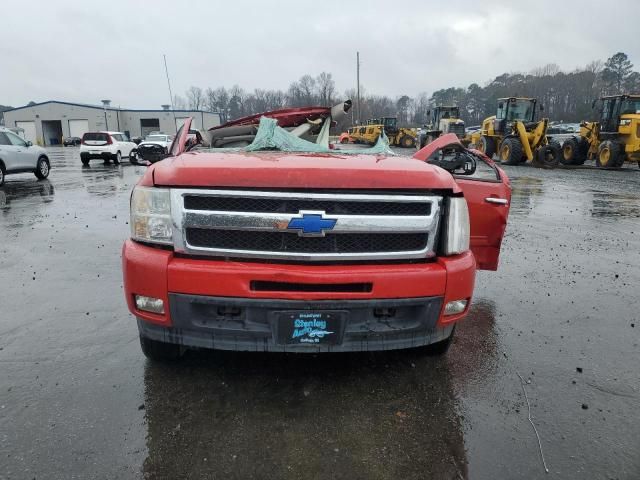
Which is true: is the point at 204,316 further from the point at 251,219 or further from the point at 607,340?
the point at 607,340

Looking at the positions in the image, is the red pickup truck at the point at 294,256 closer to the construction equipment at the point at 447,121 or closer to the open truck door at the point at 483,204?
the open truck door at the point at 483,204

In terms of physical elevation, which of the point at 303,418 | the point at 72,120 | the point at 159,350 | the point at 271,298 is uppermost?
the point at 72,120

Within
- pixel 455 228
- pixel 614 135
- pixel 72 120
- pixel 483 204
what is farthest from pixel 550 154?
pixel 72 120

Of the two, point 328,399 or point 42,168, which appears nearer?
point 328,399

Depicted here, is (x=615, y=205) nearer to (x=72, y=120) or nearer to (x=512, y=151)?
(x=512, y=151)

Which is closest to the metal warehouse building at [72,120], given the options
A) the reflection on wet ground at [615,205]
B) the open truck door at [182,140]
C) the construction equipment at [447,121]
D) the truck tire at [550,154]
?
the construction equipment at [447,121]

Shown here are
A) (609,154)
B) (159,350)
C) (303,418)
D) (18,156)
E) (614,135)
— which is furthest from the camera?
(614,135)

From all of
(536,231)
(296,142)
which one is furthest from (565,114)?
(296,142)

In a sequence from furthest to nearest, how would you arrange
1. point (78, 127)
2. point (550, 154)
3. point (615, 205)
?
point (78, 127) < point (550, 154) < point (615, 205)

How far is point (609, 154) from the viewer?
1872 cm

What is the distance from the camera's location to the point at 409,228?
2400mm

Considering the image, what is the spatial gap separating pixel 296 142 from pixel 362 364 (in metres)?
1.70

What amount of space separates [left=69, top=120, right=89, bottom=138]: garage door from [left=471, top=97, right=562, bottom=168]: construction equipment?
56107 mm

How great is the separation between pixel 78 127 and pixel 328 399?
2742 inches
